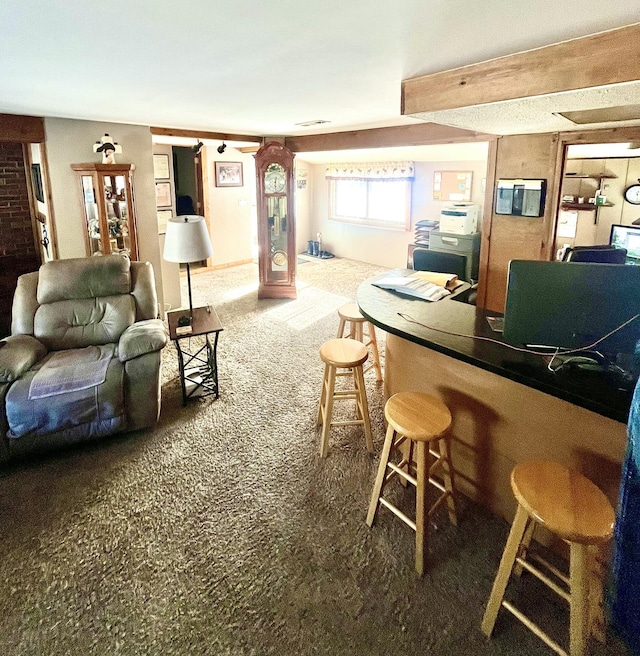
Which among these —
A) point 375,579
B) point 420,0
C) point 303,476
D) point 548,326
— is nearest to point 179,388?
point 303,476

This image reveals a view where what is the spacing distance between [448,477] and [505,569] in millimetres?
A: 565

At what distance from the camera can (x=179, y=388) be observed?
3.60 meters

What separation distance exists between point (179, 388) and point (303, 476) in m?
1.50

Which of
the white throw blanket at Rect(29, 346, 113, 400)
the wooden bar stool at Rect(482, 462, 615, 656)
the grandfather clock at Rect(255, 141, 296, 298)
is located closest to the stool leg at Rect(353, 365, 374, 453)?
the wooden bar stool at Rect(482, 462, 615, 656)

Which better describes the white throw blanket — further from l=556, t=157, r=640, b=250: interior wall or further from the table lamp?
l=556, t=157, r=640, b=250: interior wall

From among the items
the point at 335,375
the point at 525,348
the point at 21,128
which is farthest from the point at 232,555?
the point at 21,128

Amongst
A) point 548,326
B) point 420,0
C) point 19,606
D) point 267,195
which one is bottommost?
point 19,606

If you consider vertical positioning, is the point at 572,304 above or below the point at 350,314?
above

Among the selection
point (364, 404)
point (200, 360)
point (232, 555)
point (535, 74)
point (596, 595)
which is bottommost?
point (232, 555)

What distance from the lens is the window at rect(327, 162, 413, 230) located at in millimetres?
7301

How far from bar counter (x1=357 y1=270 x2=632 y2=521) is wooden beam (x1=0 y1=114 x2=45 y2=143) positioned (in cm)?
325

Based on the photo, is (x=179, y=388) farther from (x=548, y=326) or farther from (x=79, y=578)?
(x=548, y=326)

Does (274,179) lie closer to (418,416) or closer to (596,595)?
→ (418,416)

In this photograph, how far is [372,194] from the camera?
316 inches
